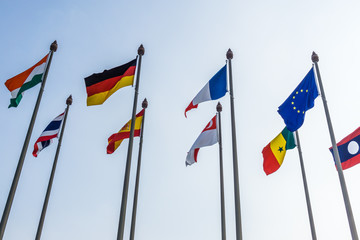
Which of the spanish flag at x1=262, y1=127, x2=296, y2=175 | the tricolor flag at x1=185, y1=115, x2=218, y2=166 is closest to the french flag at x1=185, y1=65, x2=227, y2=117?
the tricolor flag at x1=185, y1=115, x2=218, y2=166

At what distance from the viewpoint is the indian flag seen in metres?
15.7

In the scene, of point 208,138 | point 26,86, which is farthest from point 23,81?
point 208,138

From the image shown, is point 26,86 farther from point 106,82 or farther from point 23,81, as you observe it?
point 106,82

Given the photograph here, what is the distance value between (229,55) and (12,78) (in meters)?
10.1

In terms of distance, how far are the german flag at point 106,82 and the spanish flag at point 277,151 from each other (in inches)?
343

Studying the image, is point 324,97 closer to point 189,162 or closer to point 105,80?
point 189,162

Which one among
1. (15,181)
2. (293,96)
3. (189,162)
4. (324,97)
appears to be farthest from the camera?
(189,162)

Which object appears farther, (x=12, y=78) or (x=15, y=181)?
(x=12, y=78)

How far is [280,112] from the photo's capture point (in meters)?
15.4

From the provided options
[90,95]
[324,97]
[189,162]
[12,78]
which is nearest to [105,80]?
[90,95]

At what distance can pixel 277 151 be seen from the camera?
18.4 m

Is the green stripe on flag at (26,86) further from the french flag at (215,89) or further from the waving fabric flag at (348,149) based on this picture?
the waving fabric flag at (348,149)

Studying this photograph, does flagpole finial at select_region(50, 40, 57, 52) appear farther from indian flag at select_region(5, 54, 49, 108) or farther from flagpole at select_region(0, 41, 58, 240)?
indian flag at select_region(5, 54, 49, 108)

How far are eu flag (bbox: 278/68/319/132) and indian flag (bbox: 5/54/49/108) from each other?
11011 millimetres
